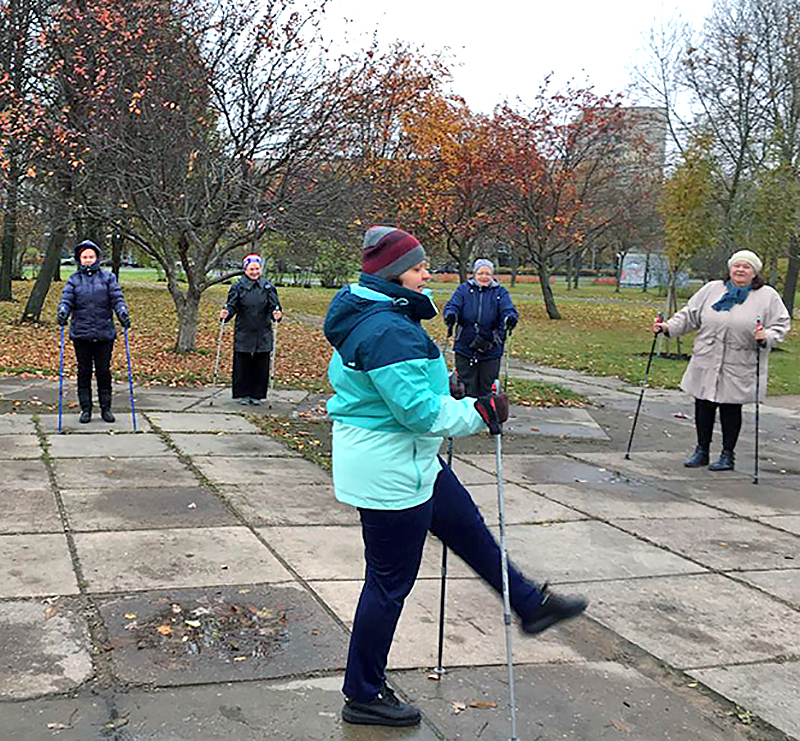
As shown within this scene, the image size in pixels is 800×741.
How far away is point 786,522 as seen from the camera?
6.86 meters

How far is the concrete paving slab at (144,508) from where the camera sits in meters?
5.87

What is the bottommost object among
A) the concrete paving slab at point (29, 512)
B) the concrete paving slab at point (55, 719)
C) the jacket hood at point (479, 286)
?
the concrete paving slab at point (29, 512)

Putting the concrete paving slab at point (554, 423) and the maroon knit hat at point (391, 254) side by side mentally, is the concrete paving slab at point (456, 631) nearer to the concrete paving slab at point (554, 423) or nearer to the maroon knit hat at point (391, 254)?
the maroon knit hat at point (391, 254)

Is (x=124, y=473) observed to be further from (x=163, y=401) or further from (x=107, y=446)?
(x=163, y=401)

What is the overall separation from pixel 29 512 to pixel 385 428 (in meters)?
3.57

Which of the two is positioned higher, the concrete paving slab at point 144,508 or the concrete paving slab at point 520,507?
the concrete paving slab at point 144,508

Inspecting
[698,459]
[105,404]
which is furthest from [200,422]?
[698,459]

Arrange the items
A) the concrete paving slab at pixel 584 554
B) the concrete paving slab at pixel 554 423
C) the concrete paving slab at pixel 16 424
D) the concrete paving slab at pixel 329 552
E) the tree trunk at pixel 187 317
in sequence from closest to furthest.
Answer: the concrete paving slab at pixel 329 552
the concrete paving slab at pixel 584 554
the concrete paving slab at pixel 16 424
the concrete paving slab at pixel 554 423
the tree trunk at pixel 187 317

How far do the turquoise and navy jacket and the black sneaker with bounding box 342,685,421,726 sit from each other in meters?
0.77

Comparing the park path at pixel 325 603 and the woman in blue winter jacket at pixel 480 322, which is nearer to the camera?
the park path at pixel 325 603

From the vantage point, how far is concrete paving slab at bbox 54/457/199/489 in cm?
689

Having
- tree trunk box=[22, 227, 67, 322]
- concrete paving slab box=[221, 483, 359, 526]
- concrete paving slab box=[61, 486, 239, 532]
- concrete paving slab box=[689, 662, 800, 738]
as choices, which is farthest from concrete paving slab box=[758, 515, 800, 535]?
tree trunk box=[22, 227, 67, 322]

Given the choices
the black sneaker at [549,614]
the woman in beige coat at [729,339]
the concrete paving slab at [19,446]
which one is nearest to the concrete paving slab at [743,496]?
the woman in beige coat at [729,339]

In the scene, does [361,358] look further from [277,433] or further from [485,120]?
[485,120]
